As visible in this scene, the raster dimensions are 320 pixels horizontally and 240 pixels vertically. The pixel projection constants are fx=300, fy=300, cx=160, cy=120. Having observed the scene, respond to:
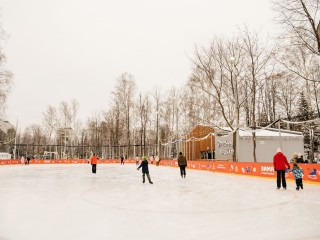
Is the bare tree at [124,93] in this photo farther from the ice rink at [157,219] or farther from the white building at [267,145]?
the ice rink at [157,219]

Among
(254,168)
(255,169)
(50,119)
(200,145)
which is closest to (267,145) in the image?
(200,145)

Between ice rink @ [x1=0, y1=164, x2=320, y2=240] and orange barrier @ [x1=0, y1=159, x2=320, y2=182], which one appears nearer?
ice rink @ [x1=0, y1=164, x2=320, y2=240]

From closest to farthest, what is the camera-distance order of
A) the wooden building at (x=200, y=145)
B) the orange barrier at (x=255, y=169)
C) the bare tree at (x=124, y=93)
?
the orange barrier at (x=255, y=169)
the wooden building at (x=200, y=145)
the bare tree at (x=124, y=93)

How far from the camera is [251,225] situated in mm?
5734

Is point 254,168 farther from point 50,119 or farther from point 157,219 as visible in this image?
point 50,119

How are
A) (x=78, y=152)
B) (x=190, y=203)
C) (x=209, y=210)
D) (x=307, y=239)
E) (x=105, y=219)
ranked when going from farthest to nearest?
(x=78, y=152) < (x=190, y=203) < (x=209, y=210) < (x=105, y=219) < (x=307, y=239)

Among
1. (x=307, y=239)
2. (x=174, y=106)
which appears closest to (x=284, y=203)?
(x=307, y=239)

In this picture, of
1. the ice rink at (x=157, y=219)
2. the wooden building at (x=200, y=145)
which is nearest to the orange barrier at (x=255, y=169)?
the ice rink at (x=157, y=219)

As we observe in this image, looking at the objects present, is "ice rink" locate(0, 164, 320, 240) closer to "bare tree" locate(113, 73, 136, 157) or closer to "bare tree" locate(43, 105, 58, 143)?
"bare tree" locate(113, 73, 136, 157)

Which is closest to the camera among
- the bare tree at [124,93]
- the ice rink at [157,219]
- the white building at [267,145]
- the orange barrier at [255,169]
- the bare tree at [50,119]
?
the ice rink at [157,219]

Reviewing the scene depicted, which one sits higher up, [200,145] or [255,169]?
[200,145]

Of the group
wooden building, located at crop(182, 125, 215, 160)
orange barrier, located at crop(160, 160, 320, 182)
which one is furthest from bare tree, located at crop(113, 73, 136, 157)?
orange barrier, located at crop(160, 160, 320, 182)

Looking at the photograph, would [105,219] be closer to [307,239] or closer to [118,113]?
[307,239]

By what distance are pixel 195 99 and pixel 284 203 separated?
34754mm
